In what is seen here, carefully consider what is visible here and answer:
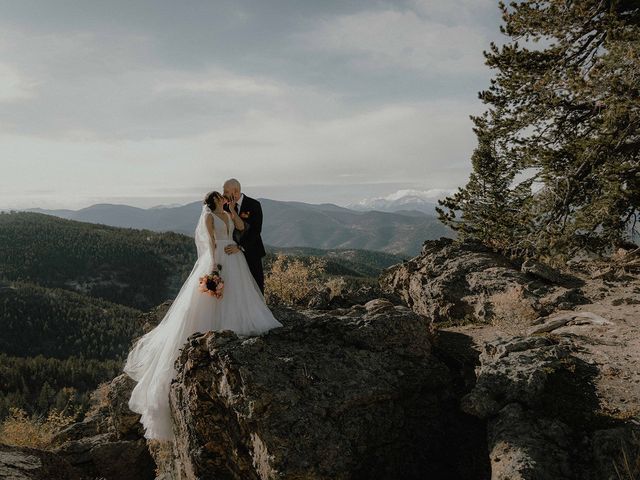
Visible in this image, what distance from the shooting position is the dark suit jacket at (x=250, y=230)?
386 inches

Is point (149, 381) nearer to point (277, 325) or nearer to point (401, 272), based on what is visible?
point (277, 325)

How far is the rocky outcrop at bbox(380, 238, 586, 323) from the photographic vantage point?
42.6ft

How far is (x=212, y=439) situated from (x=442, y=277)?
10.6 m

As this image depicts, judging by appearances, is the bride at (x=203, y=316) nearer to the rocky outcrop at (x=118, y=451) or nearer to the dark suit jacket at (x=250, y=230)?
the dark suit jacket at (x=250, y=230)

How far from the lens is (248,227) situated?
991 cm

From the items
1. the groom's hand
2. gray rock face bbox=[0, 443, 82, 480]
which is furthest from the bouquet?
gray rock face bbox=[0, 443, 82, 480]

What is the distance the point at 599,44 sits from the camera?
1362cm

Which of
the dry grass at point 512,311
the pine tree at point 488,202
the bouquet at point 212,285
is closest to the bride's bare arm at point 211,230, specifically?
the bouquet at point 212,285

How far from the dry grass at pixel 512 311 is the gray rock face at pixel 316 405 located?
165 inches

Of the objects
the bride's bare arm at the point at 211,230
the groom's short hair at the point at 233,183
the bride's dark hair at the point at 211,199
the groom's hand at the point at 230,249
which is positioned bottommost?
the groom's hand at the point at 230,249

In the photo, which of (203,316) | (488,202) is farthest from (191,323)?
(488,202)

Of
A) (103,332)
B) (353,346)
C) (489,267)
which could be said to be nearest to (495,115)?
(489,267)

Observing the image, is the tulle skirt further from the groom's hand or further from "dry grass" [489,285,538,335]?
"dry grass" [489,285,538,335]

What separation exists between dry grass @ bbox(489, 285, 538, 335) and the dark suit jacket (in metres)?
7.16
